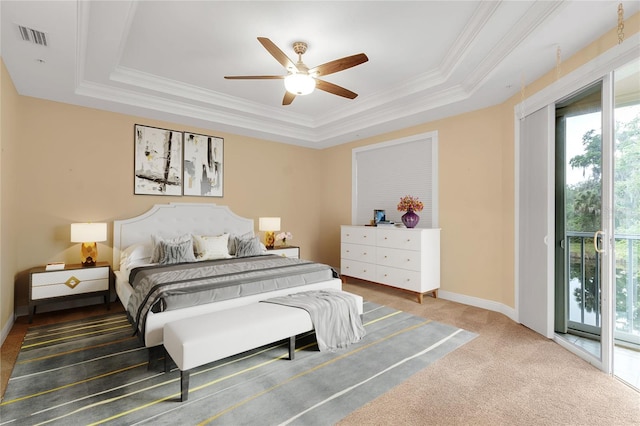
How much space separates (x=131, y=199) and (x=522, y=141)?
516cm

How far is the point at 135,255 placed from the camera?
157 inches

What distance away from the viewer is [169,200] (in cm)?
477

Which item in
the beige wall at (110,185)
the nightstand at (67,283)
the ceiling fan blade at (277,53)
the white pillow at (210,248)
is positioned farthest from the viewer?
the white pillow at (210,248)

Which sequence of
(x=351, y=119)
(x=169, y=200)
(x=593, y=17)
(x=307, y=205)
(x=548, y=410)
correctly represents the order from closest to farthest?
(x=548, y=410) < (x=593, y=17) < (x=169, y=200) < (x=351, y=119) < (x=307, y=205)

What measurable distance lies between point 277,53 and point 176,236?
3.26 m

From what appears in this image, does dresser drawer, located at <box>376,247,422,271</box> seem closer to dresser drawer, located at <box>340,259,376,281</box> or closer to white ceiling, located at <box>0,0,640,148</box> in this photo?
dresser drawer, located at <box>340,259,376,281</box>

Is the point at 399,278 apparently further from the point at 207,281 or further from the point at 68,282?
the point at 68,282

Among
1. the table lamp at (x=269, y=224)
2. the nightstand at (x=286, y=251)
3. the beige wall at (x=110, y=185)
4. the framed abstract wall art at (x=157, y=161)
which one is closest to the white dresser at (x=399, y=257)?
the beige wall at (x=110, y=185)

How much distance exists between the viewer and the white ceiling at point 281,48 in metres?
2.42

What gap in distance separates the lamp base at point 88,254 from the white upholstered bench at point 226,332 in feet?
7.73

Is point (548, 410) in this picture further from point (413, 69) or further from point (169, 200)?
point (169, 200)

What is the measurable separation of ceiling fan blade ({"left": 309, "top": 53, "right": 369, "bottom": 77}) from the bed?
82.6 inches

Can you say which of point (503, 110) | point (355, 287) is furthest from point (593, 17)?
point (355, 287)

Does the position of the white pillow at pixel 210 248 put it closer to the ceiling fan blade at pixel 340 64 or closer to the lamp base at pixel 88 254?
the lamp base at pixel 88 254
